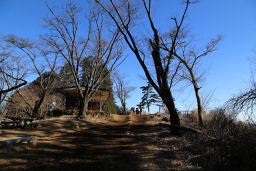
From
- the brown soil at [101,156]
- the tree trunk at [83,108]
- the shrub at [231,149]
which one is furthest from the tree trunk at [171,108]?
the tree trunk at [83,108]

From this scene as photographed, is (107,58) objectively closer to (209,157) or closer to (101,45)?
(101,45)

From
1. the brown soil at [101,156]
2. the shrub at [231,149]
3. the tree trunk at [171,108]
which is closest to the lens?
the shrub at [231,149]

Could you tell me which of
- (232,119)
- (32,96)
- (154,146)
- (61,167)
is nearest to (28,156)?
(61,167)

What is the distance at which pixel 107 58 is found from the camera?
16.0 m

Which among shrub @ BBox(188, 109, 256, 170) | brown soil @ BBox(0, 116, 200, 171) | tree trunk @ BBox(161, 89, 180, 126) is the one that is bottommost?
brown soil @ BBox(0, 116, 200, 171)

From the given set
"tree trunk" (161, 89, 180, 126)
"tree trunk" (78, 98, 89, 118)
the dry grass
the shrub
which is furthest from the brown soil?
"tree trunk" (78, 98, 89, 118)

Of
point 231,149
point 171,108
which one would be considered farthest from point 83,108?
point 231,149

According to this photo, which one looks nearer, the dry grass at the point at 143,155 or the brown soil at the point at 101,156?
the dry grass at the point at 143,155

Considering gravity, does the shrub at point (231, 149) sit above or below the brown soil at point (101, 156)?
above

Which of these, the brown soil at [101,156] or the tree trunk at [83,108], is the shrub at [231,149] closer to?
the brown soil at [101,156]

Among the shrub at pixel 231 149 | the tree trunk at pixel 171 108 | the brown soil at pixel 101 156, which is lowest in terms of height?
the brown soil at pixel 101 156

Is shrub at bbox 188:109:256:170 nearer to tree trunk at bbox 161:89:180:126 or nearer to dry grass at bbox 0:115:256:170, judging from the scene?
dry grass at bbox 0:115:256:170

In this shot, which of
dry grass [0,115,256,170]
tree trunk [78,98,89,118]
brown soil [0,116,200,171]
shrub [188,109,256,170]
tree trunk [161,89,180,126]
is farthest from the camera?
tree trunk [78,98,89,118]

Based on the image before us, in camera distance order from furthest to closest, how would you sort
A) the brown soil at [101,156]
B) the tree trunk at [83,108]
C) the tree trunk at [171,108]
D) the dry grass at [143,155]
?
1. the tree trunk at [83,108]
2. the tree trunk at [171,108]
3. the brown soil at [101,156]
4. the dry grass at [143,155]
